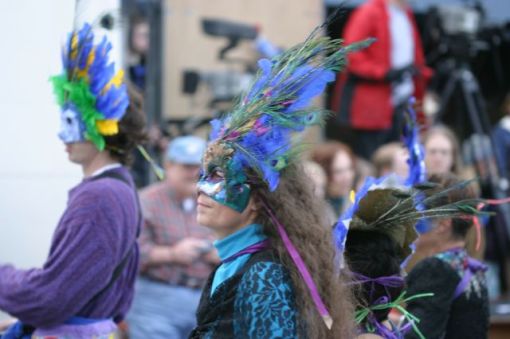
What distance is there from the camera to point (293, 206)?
2.70 meters

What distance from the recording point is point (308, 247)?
105 inches

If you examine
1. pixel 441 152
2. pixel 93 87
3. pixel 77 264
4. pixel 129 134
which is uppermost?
pixel 93 87

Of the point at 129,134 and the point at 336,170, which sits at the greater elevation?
the point at 129,134

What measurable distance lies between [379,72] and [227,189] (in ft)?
13.7

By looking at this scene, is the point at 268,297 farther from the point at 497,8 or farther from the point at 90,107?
the point at 497,8

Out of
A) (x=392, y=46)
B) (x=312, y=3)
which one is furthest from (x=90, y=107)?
A: (x=312, y=3)

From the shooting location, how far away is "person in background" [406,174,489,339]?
3342 millimetres

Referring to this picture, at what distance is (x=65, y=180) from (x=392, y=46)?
349 cm

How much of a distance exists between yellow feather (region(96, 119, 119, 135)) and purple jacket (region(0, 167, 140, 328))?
21 cm

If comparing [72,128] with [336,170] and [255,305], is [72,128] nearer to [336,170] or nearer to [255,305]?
[255,305]

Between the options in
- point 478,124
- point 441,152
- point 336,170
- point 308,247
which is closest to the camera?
point 308,247

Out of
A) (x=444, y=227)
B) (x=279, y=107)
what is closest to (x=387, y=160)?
(x=444, y=227)

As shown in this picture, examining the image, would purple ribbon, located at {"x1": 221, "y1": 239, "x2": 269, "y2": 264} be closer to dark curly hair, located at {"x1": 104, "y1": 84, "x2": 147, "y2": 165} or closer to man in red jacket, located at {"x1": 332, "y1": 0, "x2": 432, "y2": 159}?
dark curly hair, located at {"x1": 104, "y1": 84, "x2": 147, "y2": 165}

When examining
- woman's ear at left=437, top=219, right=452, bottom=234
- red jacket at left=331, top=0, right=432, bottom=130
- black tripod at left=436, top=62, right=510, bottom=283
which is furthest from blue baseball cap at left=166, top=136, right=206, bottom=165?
black tripod at left=436, top=62, right=510, bottom=283
